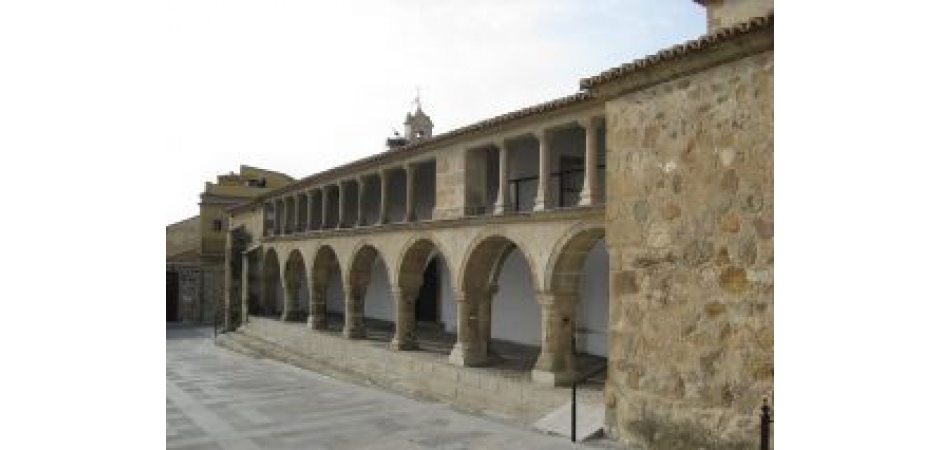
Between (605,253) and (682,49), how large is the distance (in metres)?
6.69

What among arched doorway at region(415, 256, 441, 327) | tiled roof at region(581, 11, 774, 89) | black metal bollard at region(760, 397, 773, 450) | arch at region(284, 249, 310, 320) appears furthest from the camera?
arch at region(284, 249, 310, 320)

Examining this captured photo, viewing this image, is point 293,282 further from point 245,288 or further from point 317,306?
point 245,288

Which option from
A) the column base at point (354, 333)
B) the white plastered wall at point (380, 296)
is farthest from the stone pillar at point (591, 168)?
the white plastered wall at point (380, 296)

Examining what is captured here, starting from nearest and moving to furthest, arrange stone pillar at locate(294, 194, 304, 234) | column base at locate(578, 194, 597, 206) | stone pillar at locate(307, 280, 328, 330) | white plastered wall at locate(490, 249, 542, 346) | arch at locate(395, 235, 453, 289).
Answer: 1. column base at locate(578, 194, 597, 206)
2. arch at locate(395, 235, 453, 289)
3. white plastered wall at locate(490, 249, 542, 346)
4. stone pillar at locate(307, 280, 328, 330)
5. stone pillar at locate(294, 194, 304, 234)

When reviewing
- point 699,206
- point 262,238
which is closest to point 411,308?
point 699,206

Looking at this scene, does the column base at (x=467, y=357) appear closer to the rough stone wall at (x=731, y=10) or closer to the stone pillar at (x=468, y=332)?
the stone pillar at (x=468, y=332)

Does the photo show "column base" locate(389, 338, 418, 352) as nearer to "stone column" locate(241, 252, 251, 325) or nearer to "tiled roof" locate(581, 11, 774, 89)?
"tiled roof" locate(581, 11, 774, 89)

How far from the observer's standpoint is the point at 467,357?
13.0m

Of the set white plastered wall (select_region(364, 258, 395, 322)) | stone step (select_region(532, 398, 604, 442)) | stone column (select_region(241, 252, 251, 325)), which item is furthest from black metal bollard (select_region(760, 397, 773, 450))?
stone column (select_region(241, 252, 251, 325))

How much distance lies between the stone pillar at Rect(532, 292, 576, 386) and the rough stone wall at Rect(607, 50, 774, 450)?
229 cm

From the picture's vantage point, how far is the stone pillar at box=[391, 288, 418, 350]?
50.2 ft
